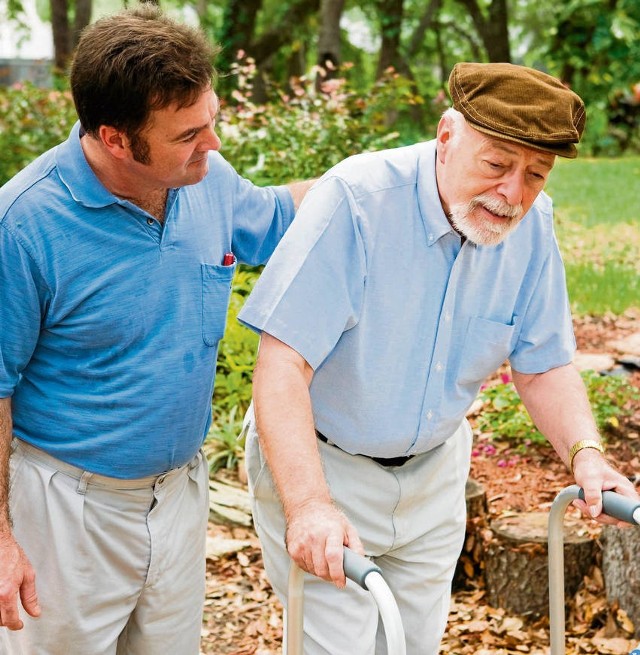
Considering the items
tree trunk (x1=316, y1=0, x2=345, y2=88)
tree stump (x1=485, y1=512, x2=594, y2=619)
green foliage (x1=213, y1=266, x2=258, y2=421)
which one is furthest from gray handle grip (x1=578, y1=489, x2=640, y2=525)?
tree trunk (x1=316, y1=0, x2=345, y2=88)

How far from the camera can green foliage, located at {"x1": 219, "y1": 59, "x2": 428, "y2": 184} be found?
21.6 ft

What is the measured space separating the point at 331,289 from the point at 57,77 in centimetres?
1232

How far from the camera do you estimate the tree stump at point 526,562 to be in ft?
12.6

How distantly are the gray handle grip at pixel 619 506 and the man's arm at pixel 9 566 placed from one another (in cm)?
127

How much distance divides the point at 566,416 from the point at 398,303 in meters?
0.56

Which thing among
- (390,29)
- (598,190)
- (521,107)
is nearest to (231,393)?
(521,107)

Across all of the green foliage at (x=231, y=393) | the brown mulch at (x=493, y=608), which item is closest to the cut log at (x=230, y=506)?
the brown mulch at (x=493, y=608)

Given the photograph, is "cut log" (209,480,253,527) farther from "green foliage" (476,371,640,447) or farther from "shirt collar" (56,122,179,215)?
"shirt collar" (56,122,179,215)

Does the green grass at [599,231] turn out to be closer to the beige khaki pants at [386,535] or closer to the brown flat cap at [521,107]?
the beige khaki pants at [386,535]

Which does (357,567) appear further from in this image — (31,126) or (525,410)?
(31,126)

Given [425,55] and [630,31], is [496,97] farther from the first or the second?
[425,55]

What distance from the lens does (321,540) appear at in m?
1.83

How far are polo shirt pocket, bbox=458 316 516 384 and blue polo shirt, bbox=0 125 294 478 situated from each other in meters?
0.63

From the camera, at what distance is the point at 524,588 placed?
154 inches
